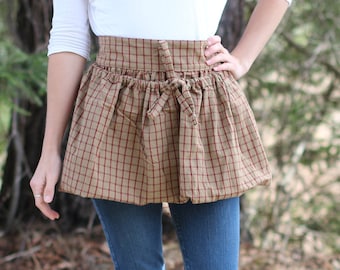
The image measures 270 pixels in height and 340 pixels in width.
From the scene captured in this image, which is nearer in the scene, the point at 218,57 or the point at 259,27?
the point at 218,57

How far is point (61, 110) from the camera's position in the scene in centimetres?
146

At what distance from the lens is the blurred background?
2.71 m

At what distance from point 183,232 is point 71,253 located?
144 cm

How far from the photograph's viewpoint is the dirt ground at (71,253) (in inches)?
108

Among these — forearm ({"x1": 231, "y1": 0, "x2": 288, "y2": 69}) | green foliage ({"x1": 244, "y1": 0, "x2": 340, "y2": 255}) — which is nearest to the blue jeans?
forearm ({"x1": 231, "y1": 0, "x2": 288, "y2": 69})

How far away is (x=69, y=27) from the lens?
1.46 meters

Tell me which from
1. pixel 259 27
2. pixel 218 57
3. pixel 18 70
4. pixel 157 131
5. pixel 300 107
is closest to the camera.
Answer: pixel 157 131

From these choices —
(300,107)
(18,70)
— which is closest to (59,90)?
(18,70)

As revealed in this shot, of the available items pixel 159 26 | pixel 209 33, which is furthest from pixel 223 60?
pixel 159 26

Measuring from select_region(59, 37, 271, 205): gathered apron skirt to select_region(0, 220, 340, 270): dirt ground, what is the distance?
1.44m

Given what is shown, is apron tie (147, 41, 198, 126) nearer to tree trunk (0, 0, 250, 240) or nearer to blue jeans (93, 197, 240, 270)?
blue jeans (93, 197, 240, 270)

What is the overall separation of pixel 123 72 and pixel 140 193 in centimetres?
29

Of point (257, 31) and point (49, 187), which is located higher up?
point (257, 31)

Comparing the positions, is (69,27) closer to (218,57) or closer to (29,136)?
(218,57)
